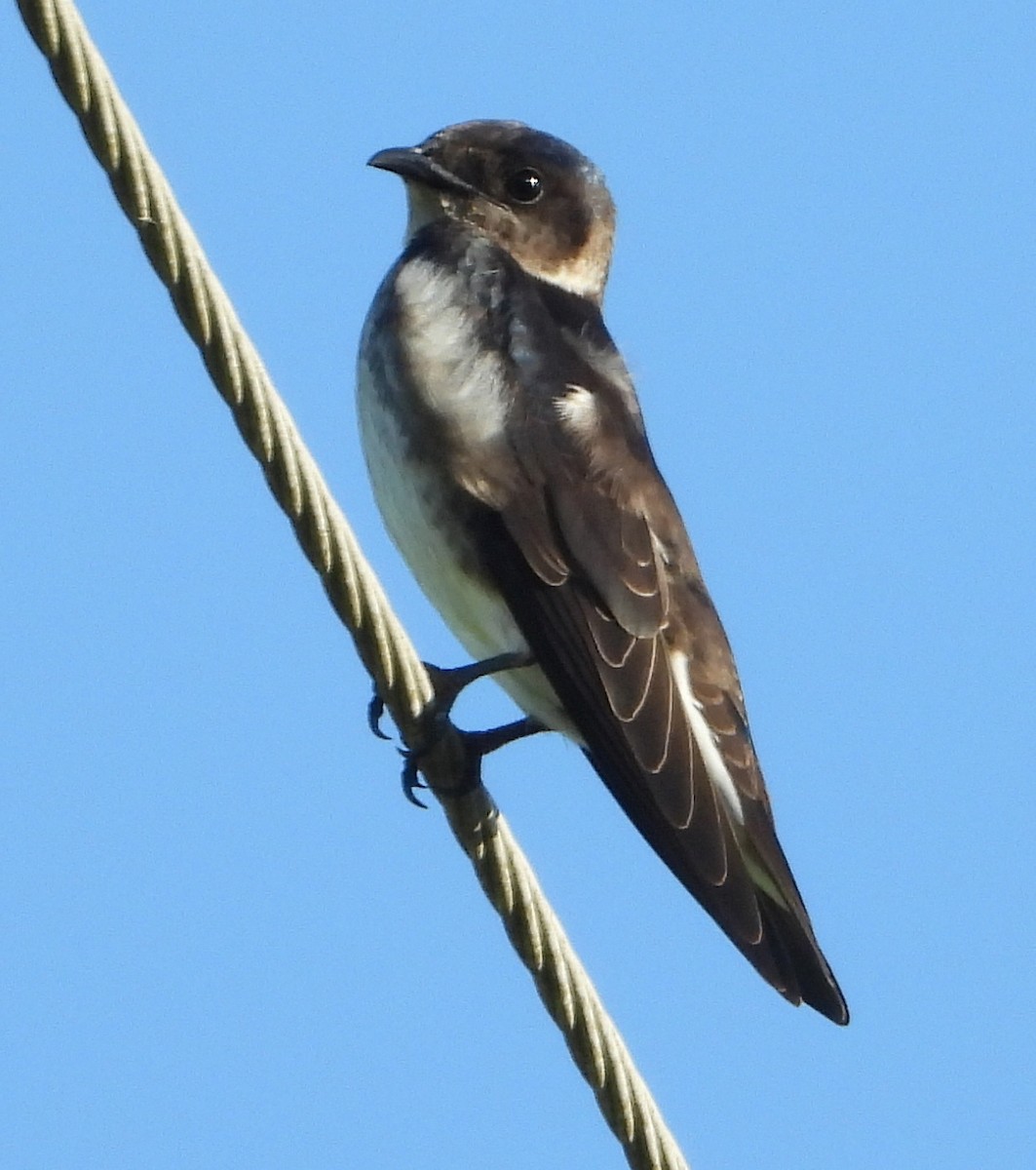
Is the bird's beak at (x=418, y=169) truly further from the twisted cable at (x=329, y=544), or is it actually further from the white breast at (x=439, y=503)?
the twisted cable at (x=329, y=544)

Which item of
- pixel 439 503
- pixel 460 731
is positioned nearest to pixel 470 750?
pixel 460 731

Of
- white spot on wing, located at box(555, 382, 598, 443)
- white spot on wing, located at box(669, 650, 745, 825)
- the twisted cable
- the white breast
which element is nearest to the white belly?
the white breast

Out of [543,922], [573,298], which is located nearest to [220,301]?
[543,922]

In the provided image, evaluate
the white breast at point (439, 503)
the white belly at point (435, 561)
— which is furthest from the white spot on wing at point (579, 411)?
the white belly at point (435, 561)

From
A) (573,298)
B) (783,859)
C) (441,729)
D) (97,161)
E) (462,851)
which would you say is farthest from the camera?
(573,298)

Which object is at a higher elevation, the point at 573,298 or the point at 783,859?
the point at 573,298

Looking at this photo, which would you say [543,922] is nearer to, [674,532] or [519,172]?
[674,532]

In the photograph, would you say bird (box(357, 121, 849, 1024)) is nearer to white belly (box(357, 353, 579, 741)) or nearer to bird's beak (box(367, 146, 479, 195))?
white belly (box(357, 353, 579, 741))
